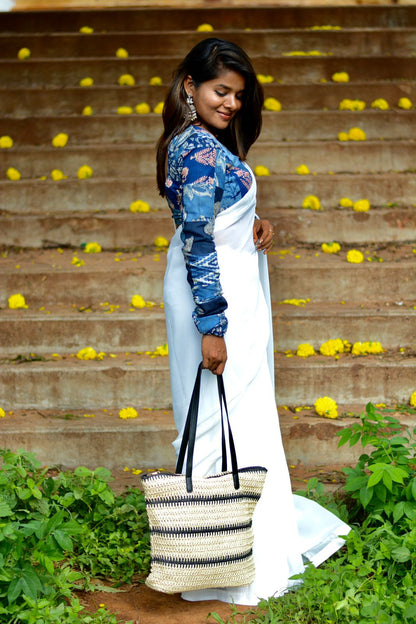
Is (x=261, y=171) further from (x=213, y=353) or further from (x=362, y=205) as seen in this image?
(x=213, y=353)

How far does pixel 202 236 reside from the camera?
2555mm

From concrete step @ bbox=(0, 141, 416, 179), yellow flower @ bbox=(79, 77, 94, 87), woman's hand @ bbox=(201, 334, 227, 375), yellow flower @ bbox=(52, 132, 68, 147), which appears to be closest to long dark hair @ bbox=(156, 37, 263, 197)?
woman's hand @ bbox=(201, 334, 227, 375)

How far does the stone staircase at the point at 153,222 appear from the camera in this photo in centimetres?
443

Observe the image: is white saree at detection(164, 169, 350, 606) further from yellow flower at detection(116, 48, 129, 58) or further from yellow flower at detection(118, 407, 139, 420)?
yellow flower at detection(116, 48, 129, 58)

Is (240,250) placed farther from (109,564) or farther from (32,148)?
(32,148)

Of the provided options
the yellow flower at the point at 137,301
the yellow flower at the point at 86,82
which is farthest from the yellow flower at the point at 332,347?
the yellow flower at the point at 86,82

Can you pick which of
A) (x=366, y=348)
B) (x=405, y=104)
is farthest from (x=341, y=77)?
(x=366, y=348)

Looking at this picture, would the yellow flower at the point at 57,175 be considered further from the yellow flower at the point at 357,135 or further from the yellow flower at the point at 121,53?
the yellow flower at the point at 357,135

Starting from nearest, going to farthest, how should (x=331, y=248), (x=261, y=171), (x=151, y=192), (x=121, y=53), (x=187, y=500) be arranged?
(x=187, y=500) < (x=331, y=248) < (x=151, y=192) < (x=261, y=171) < (x=121, y=53)

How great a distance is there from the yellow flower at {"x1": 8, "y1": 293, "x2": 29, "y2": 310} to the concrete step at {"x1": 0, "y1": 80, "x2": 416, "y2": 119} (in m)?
2.17

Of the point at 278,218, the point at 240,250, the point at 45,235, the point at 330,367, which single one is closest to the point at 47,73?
the point at 45,235

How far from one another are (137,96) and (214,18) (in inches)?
58.1

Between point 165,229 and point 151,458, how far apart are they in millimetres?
1941

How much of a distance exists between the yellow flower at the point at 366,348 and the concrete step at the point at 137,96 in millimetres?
2676
